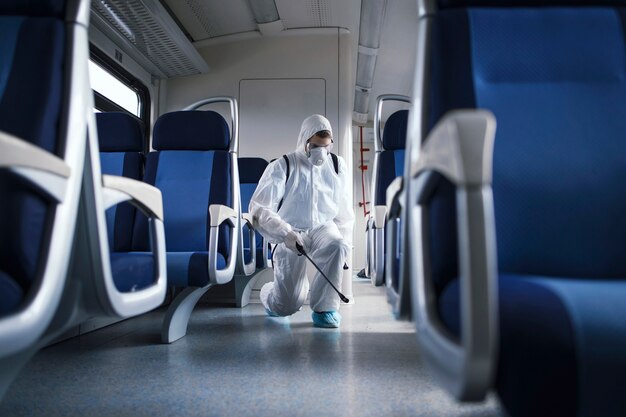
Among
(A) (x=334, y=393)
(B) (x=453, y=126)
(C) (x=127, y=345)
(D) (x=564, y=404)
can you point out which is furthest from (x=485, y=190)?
(C) (x=127, y=345)

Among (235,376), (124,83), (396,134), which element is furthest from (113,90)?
(235,376)

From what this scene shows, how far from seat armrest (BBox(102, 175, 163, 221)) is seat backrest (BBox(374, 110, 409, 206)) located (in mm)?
1612

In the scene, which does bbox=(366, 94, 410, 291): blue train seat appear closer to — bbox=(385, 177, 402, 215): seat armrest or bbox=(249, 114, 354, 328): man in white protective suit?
bbox=(249, 114, 354, 328): man in white protective suit

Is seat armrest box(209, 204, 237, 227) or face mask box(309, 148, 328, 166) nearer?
seat armrest box(209, 204, 237, 227)

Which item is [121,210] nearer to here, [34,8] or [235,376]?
[235,376]

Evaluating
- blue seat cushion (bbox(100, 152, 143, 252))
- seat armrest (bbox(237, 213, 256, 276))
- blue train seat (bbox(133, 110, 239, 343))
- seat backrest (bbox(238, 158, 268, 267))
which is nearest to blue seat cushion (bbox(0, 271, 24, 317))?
blue train seat (bbox(133, 110, 239, 343))

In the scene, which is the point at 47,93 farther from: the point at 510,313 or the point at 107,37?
the point at 107,37

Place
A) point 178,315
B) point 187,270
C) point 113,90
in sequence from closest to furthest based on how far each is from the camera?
point 187,270 → point 178,315 → point 113,90

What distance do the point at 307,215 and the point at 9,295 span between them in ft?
8.51

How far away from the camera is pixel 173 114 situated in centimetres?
268

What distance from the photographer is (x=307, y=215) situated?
10.8ft

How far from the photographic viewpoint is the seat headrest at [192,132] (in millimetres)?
2619

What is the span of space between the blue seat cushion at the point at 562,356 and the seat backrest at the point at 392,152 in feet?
6.73

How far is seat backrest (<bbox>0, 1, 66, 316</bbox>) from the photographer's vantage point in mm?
795
